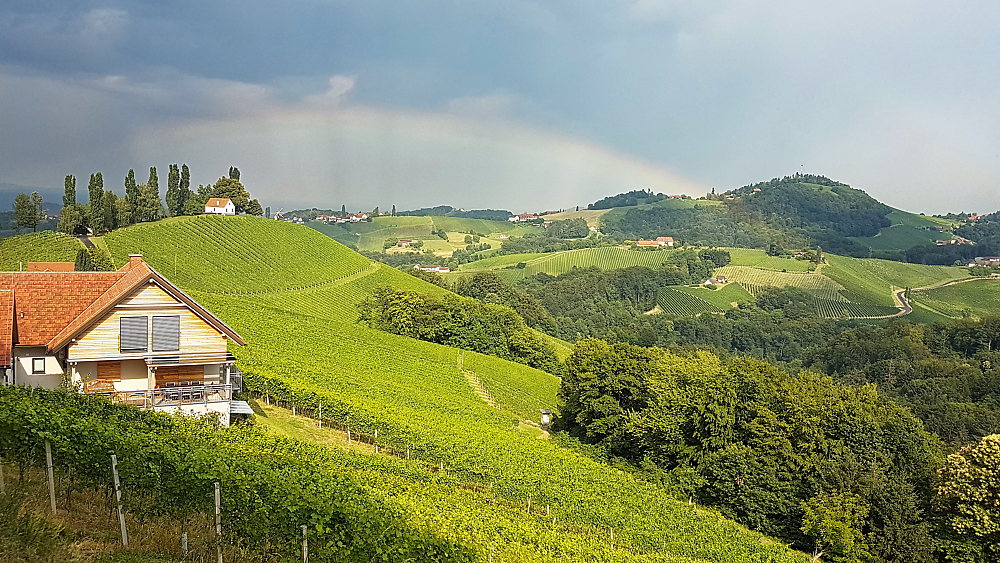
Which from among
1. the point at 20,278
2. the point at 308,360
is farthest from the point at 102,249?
the point at 20,278

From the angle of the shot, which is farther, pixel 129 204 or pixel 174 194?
pixel 174 194

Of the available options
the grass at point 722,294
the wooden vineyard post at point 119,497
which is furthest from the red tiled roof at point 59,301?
the grass at point 722,294

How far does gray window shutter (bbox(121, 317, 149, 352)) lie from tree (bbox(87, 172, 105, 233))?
68.6 metres

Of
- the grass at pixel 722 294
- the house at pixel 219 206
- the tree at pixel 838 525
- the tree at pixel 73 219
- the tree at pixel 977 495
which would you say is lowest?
the tree at pixel 838 525

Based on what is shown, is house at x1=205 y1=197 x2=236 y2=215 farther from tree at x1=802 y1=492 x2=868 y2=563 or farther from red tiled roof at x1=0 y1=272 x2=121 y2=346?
tree at x1=802 y1=492 x2=868 y2=563

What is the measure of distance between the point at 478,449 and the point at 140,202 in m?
79.9

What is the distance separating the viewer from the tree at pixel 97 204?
80312mm

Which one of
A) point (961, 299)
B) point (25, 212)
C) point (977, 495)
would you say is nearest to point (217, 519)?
point (977, 495)

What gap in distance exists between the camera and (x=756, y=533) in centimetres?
3322

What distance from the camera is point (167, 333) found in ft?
75.8

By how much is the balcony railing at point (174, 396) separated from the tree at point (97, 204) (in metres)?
69.2

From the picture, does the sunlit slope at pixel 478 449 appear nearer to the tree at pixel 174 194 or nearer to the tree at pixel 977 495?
the tree at pixel 977 495

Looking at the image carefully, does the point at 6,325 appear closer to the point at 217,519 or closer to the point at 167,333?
the point at 167,333

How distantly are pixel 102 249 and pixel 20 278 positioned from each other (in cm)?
5661
